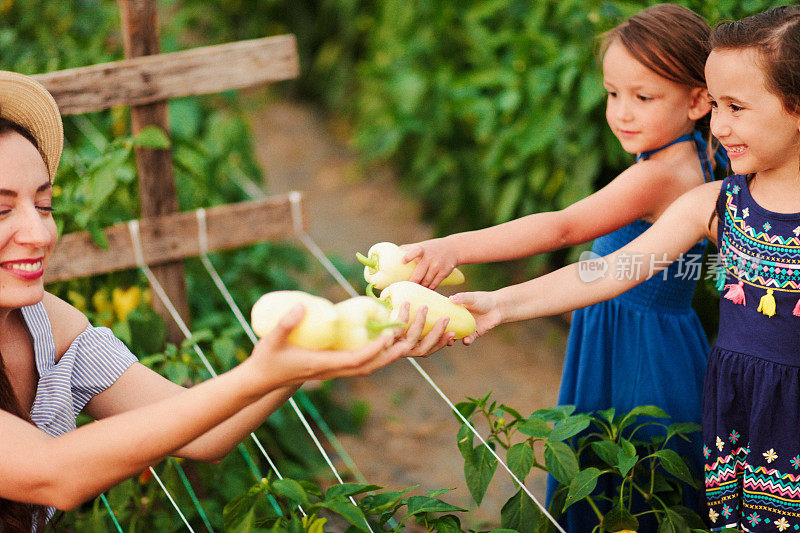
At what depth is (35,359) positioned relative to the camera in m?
1.58

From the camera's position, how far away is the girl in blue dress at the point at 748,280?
5.05 feet

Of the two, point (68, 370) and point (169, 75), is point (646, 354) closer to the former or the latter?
point (68, 370)

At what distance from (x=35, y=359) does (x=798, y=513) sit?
5.44ft

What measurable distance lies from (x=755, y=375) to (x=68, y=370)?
148cm

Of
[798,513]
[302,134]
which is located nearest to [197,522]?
[798,513]

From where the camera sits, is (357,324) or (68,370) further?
(68,370)

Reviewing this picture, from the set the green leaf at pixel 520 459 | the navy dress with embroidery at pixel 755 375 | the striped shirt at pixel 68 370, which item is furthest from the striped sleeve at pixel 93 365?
the navy dress with embroidery at pixel 755 375

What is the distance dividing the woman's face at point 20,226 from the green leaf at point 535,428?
3.54 feet

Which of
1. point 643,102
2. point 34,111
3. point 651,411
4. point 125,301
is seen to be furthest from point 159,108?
point 651,411

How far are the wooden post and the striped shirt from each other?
125 cm

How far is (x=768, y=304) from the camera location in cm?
162

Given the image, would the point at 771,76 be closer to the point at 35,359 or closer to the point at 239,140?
the point at 35,359

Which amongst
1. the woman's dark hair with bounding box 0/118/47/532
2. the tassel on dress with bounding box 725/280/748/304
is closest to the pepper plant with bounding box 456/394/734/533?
the tassel on dress with bounding box 725/280/748/304

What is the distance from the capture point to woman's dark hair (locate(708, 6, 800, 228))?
1.50 m
